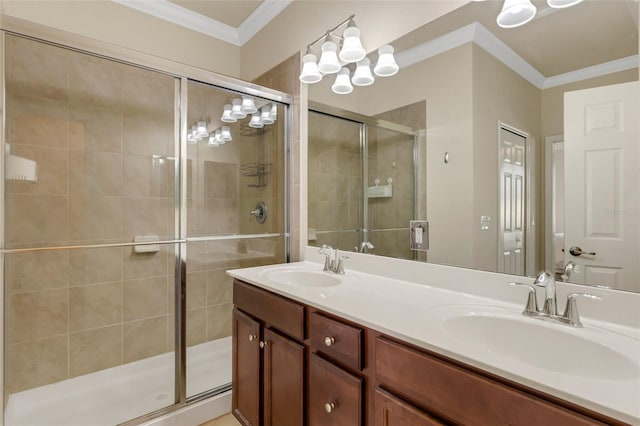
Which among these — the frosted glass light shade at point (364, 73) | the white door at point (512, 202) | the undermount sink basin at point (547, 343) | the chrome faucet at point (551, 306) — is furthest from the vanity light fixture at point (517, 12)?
the undermount sink basin at point (547, 343)

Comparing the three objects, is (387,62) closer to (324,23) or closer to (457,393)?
(324,23)

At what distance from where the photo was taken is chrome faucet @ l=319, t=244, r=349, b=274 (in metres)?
1.71

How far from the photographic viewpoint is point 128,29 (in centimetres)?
225

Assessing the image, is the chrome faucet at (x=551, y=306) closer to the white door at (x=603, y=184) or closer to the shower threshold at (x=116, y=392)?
the white door at (x=603, y=184)

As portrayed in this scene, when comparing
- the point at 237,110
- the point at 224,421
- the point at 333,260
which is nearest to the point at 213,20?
the point at 237,110

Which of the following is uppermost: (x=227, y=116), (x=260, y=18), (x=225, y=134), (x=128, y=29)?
(x=260, y=18)

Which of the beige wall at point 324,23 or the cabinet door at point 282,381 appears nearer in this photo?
the cabinet door at point 282,381

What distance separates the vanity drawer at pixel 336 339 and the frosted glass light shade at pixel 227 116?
167 centimetres

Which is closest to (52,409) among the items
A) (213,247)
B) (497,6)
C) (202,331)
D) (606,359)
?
(202,331)

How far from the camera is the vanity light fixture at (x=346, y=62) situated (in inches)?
64.3

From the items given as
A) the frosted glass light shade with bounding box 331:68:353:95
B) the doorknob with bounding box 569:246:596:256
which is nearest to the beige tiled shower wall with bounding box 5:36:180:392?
the frosted glass light shade with bounding box 331:68:353:95

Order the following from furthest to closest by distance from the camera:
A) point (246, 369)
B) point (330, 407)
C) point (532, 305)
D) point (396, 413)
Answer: point (246, 369)
point (330, 407)
point (532, 305)
point (396, 413)

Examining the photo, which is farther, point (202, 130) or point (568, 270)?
point (202, 130)

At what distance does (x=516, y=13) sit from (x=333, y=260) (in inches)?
52.5
